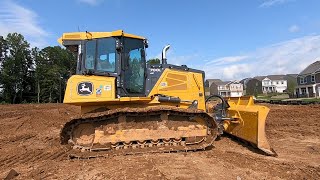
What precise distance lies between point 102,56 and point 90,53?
337mm

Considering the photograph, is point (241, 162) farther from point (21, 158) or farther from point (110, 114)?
point (21, 158)

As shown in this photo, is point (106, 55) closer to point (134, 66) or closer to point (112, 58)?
point (112, 58)

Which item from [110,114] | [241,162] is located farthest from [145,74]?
[241,162]

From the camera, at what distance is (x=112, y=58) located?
8.24 m

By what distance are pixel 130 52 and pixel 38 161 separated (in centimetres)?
364

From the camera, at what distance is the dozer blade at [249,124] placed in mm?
7785

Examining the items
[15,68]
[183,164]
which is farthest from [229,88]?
[183,164]

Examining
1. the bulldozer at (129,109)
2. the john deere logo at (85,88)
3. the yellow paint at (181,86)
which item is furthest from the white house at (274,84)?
the john deere logo at (85,88)

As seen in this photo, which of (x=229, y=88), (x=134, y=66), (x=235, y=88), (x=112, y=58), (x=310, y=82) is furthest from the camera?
(x=235, y=88)

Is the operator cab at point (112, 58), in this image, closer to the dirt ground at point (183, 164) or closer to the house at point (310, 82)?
the dirt ground at point (183, 164)

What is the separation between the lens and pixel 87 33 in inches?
328

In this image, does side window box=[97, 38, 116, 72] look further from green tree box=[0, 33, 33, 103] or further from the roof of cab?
green tree box=[0, 33, 33, 103]

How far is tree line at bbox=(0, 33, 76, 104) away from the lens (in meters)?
63.8

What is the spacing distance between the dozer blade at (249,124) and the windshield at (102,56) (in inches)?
151
